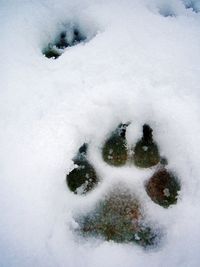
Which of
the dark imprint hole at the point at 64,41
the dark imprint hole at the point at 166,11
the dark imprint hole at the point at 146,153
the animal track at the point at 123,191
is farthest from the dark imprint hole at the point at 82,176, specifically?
the dark imprint hole at the point at 166,11

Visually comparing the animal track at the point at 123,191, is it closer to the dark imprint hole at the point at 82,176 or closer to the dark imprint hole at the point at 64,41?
the dark imprint hole at the point at 82,176

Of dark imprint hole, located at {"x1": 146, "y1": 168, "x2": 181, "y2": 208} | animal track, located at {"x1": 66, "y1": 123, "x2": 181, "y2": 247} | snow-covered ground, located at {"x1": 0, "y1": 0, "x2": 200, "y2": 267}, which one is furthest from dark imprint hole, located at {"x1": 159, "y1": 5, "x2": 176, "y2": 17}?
dark imprint hole, located at {"x1": 146, "y1": 168, "x2": 181, "y2": 208}

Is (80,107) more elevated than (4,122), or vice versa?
(80,107)

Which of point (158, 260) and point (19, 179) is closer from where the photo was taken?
point (158, 260)

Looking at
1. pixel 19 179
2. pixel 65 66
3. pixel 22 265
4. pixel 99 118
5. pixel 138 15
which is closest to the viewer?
pixel 22 265

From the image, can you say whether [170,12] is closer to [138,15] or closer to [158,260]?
[138,15]

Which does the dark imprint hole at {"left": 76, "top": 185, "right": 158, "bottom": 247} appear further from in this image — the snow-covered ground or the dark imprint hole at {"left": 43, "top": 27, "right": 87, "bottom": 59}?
the dark imprint hole at {"left": 43, "top": 27, "right": 87, "bottom": 59}

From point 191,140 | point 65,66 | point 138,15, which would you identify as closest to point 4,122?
point 65,66
